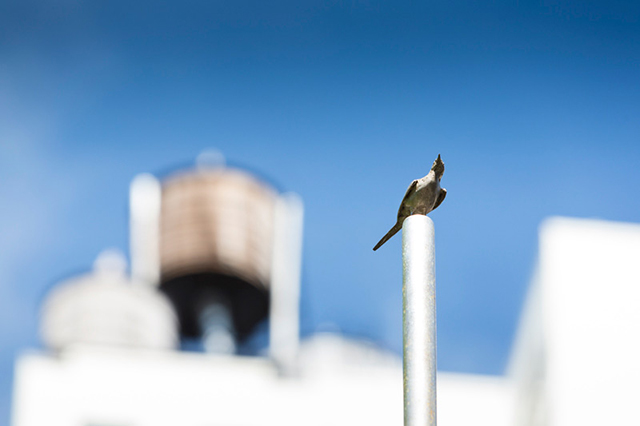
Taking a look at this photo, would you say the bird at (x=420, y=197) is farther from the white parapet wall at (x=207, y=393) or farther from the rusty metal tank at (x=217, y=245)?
the rusty metal tank at (x=217, y=245)

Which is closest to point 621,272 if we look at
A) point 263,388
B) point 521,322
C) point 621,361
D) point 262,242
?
point 621,361

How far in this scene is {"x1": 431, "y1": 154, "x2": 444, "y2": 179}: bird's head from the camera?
4.31 meters

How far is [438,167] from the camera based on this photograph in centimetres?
437

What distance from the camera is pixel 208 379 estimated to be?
27.7 meters

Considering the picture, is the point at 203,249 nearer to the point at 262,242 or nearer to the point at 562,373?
the point at 262,242

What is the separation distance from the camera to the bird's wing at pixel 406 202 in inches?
164

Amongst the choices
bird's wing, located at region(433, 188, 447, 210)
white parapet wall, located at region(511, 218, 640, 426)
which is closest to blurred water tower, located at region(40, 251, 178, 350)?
white parapet wall, located at region(511, 218, 640, 426)

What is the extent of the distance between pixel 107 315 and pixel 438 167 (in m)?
25.0

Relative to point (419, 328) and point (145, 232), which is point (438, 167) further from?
point (145, 232)

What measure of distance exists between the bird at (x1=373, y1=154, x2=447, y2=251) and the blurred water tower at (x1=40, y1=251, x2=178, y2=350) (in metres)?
24.4

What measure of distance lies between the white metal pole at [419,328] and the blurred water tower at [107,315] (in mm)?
24901

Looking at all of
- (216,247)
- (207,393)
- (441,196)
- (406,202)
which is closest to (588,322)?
(207,393)

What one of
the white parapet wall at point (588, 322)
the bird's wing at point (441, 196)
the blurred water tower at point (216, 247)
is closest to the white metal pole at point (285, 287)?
the blurred water tower at point (216, 247)

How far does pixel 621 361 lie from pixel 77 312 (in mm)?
15017
